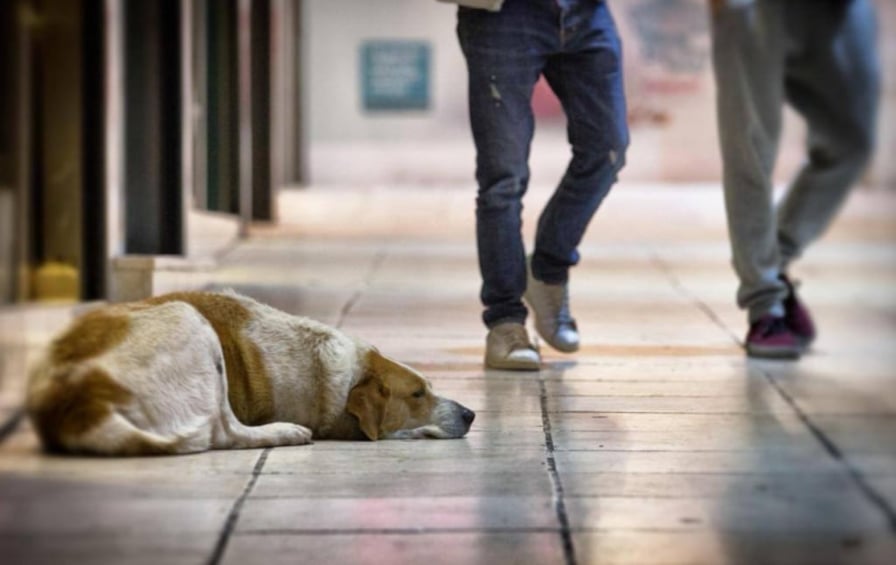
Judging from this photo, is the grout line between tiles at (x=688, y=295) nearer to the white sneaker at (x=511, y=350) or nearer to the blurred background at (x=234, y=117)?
the blurred background at (x=234, y=117)

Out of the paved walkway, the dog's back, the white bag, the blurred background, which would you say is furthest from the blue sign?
the dog's back

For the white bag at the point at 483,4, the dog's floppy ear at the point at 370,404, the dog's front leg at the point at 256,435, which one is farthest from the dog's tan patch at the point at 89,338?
the white bag at the point at 483,4

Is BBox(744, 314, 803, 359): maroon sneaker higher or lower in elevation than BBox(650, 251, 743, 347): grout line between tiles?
higher

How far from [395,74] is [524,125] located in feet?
45.3

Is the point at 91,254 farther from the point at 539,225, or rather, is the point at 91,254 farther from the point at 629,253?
the point at 629,253

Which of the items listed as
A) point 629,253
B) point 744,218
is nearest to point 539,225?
point 744,218

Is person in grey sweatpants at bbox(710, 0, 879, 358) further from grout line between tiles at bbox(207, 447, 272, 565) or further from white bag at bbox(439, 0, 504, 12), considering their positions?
grout line between tiles at bbox(207, 447, 272, 565)

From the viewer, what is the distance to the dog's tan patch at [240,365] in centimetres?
437

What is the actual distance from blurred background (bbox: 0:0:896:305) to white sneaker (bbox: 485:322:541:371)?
1.35 metres

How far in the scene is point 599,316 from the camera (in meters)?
7.34

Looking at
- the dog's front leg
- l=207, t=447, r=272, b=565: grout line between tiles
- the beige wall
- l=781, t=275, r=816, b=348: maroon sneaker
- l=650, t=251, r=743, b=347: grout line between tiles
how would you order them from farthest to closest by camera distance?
the beige wall
l=650, t=251, r=743, b=347: grout line between tiles
l=781, t=275, r=816, b=348: maroon sneaker
the dog's front leg
l=207, t=447, r=272, b=565: grout line between tiles

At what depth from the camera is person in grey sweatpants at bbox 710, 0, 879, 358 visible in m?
5.91

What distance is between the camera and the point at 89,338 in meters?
4.13

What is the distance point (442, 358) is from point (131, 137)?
2.58 meters
